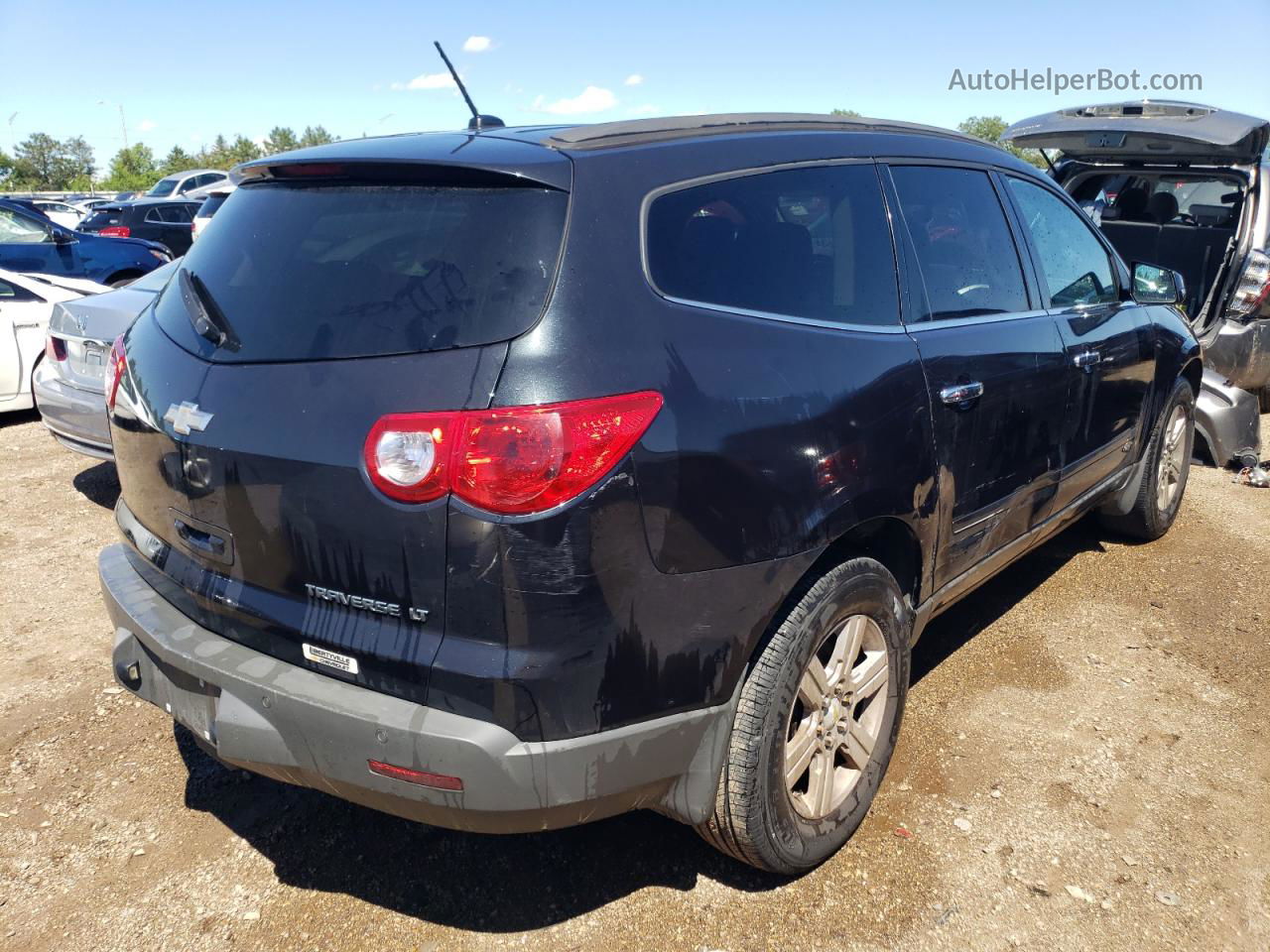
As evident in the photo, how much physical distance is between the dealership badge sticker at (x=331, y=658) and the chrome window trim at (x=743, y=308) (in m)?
1.00

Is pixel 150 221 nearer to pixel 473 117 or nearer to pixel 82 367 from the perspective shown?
pixel 82 367

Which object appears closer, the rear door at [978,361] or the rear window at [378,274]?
the rear window at [378,274]

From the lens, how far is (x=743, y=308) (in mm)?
2363

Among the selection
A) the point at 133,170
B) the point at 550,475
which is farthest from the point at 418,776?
the point at 133,170

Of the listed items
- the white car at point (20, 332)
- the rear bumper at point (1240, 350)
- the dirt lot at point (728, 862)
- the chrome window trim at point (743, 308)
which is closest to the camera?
the chrome window trim at point (743, 308)

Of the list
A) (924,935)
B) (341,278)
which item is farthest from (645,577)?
(924,935)

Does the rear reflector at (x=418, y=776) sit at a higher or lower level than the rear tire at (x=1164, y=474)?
higher

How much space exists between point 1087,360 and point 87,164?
93907mm

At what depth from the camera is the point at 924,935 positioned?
2473 millimetres

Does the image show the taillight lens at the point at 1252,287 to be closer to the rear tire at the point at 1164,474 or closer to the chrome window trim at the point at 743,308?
the rear tire at the point at 1164,474

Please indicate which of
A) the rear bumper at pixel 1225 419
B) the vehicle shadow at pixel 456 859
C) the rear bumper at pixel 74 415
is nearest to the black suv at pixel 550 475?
the vehicle shadow at pixel 456 859

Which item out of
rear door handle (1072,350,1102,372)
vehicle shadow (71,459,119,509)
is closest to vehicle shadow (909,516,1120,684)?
rear door handle (1072,350,1102,372)

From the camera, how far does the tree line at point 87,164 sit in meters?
69.2

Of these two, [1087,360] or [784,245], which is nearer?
[784,245]
